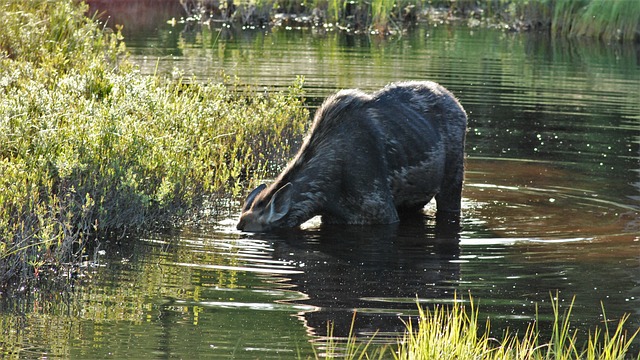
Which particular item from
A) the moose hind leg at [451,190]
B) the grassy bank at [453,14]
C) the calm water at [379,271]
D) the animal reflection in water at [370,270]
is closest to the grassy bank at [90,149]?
the calm water at [379,271]

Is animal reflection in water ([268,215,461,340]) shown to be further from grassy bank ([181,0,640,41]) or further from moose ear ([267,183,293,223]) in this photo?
grassy bank ([181,0,640,41])

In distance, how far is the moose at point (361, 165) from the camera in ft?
35.4

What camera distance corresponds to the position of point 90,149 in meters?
10.3

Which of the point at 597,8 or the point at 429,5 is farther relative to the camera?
the point at 429,5

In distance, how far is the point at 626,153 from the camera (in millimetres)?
16516

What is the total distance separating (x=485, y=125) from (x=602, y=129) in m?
1.99

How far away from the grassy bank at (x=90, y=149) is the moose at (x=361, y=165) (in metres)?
0.78

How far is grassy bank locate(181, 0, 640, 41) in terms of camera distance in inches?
1393

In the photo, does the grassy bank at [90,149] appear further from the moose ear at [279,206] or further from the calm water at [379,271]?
the moose ear at [279,206]

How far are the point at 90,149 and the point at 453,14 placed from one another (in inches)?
1388

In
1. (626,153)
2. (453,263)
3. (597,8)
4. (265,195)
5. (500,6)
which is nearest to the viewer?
(453,263)

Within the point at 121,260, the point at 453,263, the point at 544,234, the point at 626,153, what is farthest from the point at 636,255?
the point at 626,153

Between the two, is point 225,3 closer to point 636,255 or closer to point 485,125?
point 485,125

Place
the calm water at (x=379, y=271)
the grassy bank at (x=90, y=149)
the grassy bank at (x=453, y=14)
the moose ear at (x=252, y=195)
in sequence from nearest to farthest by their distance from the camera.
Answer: the calm water at (x=379, y=271), the grassy bank at (x=90, y=149), the moose ear at (x=252, y=195), the grassy bank at (x=453, y=14)
